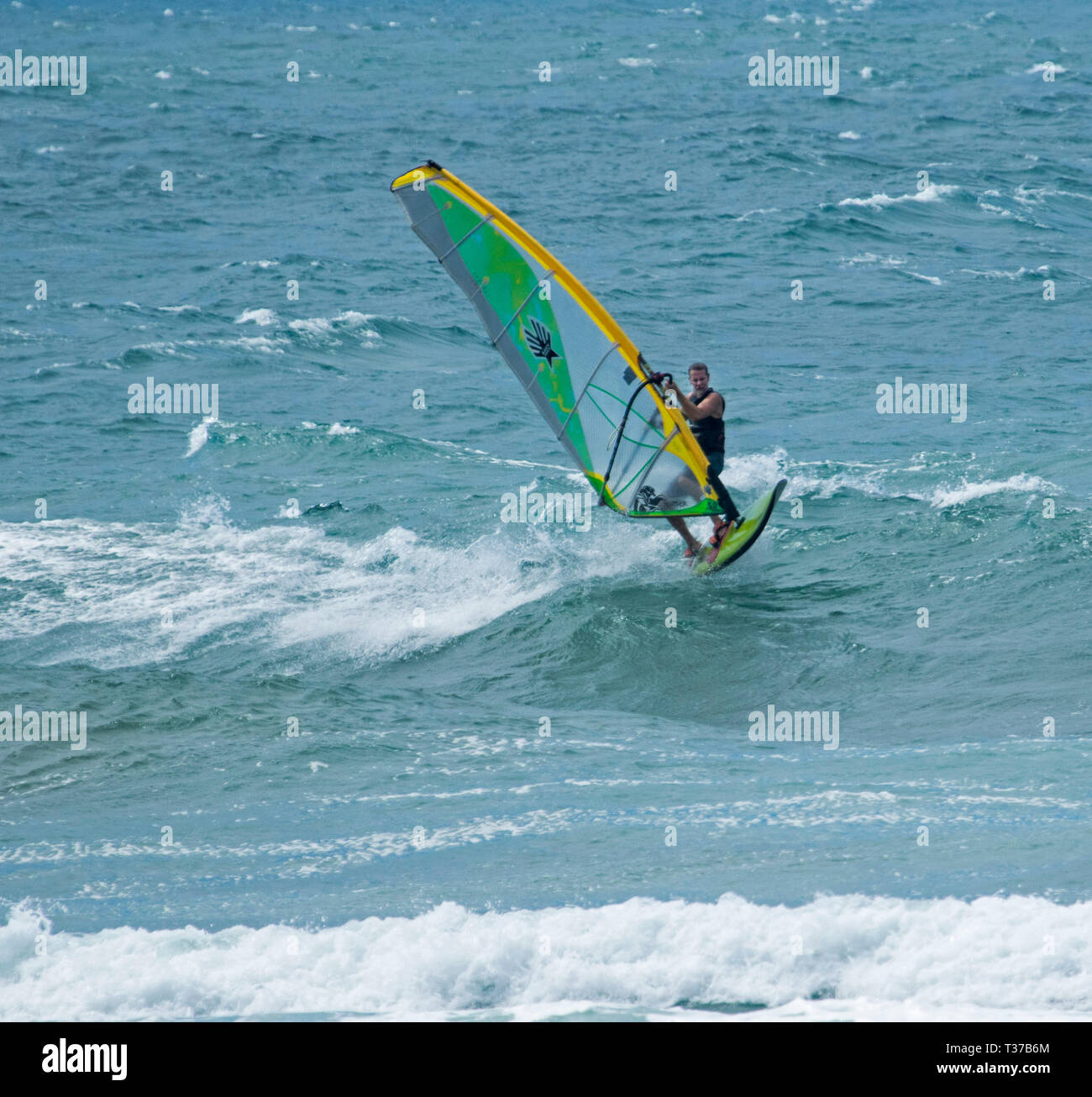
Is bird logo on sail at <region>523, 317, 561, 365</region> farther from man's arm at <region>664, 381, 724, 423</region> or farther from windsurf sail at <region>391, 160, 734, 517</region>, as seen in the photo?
man's arm at <region>664, 381, 724, 423</region>

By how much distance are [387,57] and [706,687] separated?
4558 centimetres

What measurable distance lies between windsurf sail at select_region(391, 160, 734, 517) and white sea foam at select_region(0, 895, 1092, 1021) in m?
6.11

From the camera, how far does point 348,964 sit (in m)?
7.17

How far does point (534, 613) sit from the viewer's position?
13273 mm

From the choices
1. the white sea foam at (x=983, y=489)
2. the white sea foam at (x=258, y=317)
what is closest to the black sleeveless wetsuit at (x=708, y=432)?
the white sea foam at (x=983, y=489)

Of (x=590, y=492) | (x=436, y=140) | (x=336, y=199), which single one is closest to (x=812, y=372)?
(x=590, y=492)

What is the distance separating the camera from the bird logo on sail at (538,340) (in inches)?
524

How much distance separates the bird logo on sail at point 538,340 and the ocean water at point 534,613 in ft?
6.94

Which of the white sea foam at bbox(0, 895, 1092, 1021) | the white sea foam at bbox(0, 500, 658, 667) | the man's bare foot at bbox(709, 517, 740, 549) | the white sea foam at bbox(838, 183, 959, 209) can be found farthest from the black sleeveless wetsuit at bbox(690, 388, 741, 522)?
the white sea foam at bbox(838, 183, 959, 209)

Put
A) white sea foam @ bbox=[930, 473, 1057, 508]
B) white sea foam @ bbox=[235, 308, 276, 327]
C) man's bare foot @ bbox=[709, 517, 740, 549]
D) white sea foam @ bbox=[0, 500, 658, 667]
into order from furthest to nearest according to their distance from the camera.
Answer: white sea foam @ bbox=[235, 308, 276, 327], white sea foam @ bbox=[930, 473, 1057, 508], man's bare foot @ bbox=[709, 517, 740, 549], white sea foam @ bbox=[0, 500, 658, 667]

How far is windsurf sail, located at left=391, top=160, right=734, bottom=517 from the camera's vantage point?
13.0 meters

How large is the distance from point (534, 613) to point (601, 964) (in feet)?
20.9

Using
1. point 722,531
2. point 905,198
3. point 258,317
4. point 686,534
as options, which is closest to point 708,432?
point 722,531

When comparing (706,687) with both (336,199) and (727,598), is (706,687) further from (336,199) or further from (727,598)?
(336,199)
